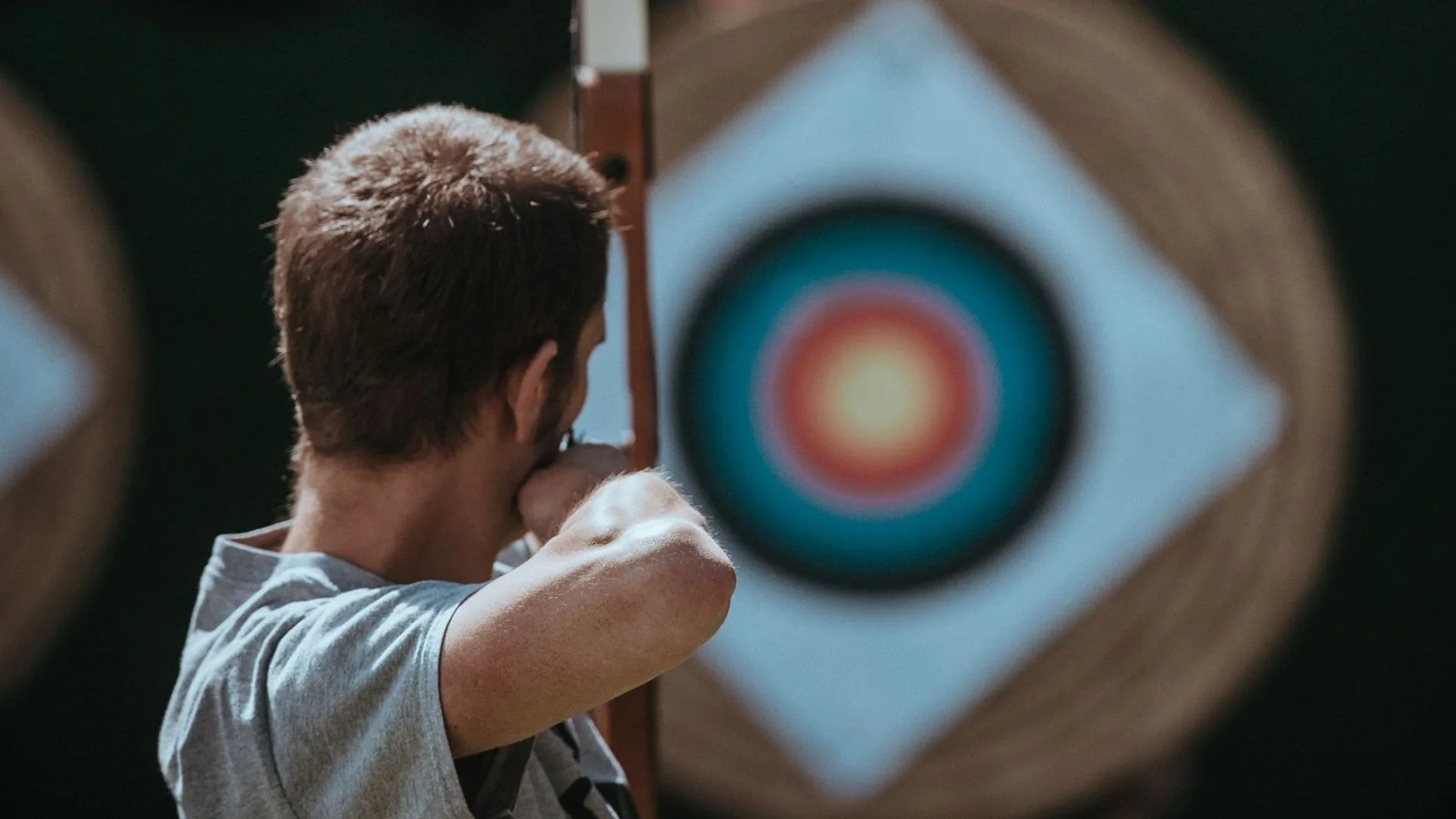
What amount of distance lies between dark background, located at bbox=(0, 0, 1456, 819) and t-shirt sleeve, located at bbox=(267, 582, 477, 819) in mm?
1214

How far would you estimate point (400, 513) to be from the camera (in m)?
0.72

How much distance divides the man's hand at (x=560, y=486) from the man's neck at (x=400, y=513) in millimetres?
22

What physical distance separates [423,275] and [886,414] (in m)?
1.34

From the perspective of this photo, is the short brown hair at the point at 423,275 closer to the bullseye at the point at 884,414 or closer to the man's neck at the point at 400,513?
the man's neck at the point at 400,513

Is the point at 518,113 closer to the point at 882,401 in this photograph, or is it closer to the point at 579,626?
the point at 882,401

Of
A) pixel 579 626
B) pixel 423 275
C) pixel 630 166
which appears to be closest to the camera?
pixel 579 626

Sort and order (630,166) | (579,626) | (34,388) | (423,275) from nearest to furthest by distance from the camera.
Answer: (579,626) < (423,275) < (630,166) < (34,388)

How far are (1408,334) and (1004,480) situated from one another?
55 centimetres

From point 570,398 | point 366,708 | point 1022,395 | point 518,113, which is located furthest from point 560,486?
point 1022,395

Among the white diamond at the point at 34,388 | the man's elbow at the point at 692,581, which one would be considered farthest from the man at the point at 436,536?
the white diamond at the point at 34,388

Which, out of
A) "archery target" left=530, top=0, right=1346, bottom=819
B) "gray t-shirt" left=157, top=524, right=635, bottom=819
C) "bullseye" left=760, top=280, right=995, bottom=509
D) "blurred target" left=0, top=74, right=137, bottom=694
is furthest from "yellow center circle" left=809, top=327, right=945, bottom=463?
"gray t-shirt" left=157, top=524, right=635, bottom=819

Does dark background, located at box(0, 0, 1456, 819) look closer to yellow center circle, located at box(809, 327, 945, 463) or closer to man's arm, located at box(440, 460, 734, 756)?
yellow center circle, located at box(809, 327, 945, 463)

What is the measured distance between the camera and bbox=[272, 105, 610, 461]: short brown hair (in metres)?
0.67

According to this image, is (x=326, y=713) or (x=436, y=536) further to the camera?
(x=436, y=536)
